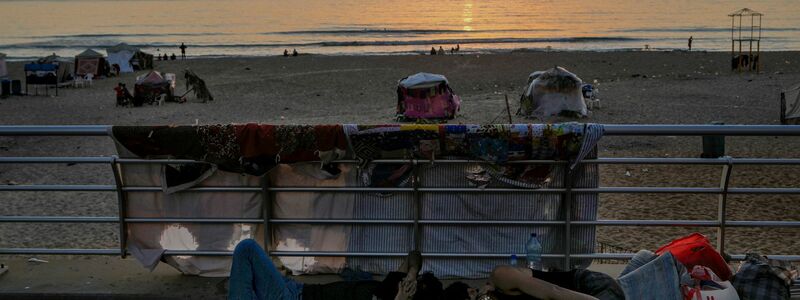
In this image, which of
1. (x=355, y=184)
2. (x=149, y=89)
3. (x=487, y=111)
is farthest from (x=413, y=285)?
(x=149, y=89)

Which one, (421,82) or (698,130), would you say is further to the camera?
(421,82)

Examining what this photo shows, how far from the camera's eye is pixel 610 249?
27.4 feet

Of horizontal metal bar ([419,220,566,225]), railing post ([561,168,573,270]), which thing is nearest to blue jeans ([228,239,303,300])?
horizontal metal bar ([419,220,566,225])

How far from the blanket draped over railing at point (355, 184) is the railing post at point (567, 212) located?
0.03 meters

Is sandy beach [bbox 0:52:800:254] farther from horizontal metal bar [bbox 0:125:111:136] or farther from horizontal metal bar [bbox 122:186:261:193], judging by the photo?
horizontal metal bar [bbox 0:125:111:136]

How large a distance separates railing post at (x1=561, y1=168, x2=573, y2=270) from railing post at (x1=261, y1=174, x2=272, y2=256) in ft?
5.81

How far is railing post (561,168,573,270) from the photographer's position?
515 cm

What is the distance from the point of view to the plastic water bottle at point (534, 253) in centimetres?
520

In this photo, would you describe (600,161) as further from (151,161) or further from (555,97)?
(555,97)

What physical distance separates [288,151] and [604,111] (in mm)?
18885

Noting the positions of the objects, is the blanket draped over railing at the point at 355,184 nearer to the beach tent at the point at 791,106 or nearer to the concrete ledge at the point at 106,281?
the concrete ledge at the point at 106,281

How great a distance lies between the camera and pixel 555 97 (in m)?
22.2

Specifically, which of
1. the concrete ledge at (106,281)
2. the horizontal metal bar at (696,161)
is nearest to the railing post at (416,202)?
the concrete ledge at (106,281)

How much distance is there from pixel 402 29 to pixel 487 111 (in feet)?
199
